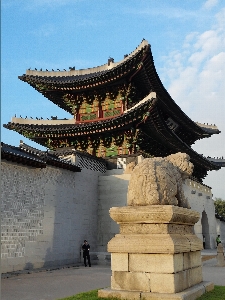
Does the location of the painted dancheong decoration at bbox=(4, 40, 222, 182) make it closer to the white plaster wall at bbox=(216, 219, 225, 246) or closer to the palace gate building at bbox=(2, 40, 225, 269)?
Answer: the palace gate building at bbox=(2, 40, 225, 269)

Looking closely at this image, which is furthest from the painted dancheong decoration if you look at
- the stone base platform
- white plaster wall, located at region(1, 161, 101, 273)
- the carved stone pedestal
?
the stone base platform

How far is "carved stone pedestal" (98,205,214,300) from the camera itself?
533 centimetres

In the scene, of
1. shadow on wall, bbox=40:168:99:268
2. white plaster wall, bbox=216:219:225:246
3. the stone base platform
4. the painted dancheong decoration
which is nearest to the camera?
the stone base platform

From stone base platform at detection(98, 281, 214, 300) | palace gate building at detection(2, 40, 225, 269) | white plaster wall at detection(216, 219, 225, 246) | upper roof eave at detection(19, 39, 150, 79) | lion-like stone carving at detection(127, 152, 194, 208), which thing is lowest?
white plaster wall at detection(216, 219, 225, 246)

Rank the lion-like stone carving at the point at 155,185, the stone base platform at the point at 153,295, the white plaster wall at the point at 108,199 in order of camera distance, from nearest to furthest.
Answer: the stone base platform at the point at 153,295
the lion-like stone carving at the point at 155,185
the white plaster wall at the point at 108,199

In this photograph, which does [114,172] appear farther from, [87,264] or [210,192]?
[210,192]

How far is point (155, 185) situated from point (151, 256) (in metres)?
1.23

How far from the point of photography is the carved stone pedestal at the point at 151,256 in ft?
17.5

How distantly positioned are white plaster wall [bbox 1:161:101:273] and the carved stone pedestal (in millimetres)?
8205

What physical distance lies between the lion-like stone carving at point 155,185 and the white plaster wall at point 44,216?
27.4 ft

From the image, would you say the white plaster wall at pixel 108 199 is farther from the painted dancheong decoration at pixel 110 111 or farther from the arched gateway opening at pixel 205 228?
the arched gateway opening at pixel 205 228

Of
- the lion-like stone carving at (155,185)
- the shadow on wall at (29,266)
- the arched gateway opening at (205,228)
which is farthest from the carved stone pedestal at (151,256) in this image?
the arched gateway opening at (205,228)

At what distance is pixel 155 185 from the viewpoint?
593 cm

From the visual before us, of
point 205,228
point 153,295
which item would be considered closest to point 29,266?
point 153,295
